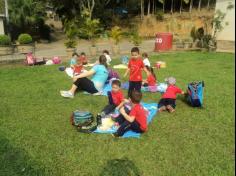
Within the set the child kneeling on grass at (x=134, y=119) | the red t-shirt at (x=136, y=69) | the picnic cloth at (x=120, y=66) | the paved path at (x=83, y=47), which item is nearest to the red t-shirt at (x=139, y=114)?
the child kneeling on grass at (x=134, y=119)

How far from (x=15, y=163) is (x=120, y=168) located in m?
1.75

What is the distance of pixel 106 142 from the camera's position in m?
6.70

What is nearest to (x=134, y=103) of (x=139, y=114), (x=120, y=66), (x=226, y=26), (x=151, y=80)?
(x=139, y=114)

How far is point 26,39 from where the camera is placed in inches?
1043

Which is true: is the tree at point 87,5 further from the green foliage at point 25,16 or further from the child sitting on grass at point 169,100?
the child sitting on grass at point 169,100

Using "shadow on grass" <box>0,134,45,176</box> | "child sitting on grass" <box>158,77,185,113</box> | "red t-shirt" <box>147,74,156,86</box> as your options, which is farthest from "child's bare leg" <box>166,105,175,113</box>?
"shadow on grass" <box>0,134,45,176</box>

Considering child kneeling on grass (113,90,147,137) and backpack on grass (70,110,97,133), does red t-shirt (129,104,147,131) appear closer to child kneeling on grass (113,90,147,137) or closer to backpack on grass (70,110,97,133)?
child kneeling on grass (113,90,147,137)

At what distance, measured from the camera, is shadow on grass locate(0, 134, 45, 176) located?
18.2 ft

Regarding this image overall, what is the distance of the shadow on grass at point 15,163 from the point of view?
5539 mm

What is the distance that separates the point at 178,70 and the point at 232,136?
848cm

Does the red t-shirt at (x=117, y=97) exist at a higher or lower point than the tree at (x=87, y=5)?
lower

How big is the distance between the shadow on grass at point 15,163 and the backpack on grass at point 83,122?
140 centimetres

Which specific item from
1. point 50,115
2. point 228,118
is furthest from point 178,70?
point 50,115

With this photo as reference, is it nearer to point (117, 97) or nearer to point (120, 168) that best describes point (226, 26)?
point (117, 97)
